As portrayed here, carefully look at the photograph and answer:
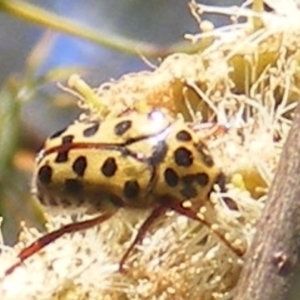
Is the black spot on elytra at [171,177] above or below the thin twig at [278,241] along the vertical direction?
above

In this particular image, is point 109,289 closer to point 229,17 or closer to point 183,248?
point 183,248

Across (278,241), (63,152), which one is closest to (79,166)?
(63,152)

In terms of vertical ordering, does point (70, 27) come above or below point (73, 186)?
above

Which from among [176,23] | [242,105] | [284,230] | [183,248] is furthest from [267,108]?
[176,23]

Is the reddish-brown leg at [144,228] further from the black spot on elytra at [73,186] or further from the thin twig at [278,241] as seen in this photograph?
the thin twig at [278,241]

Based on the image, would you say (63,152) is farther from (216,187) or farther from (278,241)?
(278,241)

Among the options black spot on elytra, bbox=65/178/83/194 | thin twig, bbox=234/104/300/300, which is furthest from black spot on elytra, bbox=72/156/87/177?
thin twig, bbox=234/104/300/300

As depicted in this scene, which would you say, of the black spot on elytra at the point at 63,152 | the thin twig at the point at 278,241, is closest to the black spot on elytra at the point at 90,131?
the black spot on elytra at the point at 63,152
